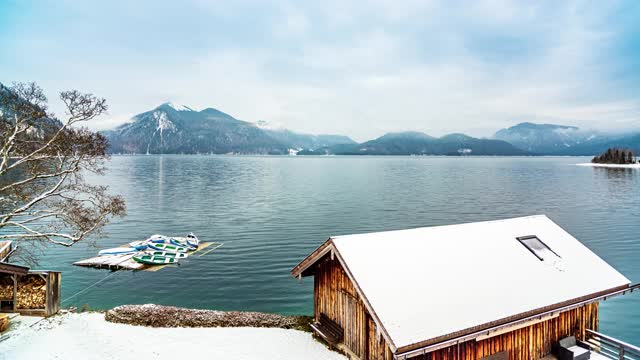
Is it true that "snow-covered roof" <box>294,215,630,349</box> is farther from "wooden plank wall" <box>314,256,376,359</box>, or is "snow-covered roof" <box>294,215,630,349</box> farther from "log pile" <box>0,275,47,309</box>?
"log pile" <box>0,275,47,309</box>

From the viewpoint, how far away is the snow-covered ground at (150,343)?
17.7 metres

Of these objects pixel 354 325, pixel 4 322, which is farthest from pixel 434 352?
pixel 4 322

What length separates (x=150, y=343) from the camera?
19000 mm

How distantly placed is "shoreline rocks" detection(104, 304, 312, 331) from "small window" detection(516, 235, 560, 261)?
40.4 ft

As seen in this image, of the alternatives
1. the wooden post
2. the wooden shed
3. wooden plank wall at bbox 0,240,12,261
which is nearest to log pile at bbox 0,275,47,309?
the wooden shed

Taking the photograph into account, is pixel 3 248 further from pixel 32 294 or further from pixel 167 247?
pixel 167 247

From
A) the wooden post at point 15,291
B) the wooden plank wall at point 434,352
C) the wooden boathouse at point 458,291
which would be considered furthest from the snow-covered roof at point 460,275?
the wooden post at point 15,291

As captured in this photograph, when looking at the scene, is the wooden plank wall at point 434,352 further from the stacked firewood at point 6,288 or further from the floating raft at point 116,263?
the floating raft at point 116,263

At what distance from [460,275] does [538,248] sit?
577 cm

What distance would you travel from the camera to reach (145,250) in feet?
135

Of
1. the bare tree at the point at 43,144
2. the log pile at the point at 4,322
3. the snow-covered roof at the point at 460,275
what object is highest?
the bare tree at the point at 43,144

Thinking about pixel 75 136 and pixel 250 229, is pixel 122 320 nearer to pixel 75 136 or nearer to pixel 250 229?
pixel 75 136

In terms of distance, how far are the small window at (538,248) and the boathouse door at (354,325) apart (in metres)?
9.03

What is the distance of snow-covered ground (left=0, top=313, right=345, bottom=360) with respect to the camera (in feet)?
58.1
